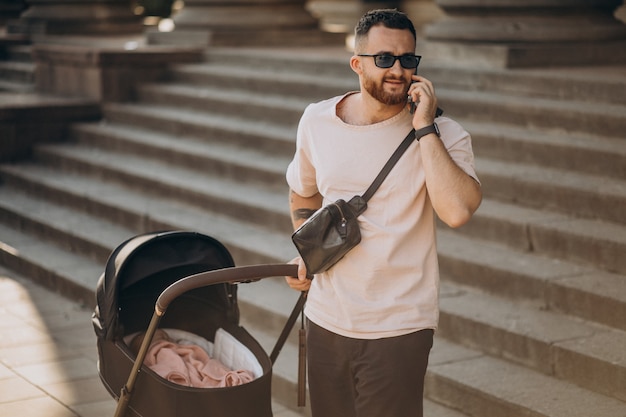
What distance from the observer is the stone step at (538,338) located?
512 centimetres

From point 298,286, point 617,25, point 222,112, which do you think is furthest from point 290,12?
point 298,286

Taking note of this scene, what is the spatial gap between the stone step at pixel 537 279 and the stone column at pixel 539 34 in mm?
2228

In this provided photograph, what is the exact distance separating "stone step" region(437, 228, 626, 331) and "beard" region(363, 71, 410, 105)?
231 cm

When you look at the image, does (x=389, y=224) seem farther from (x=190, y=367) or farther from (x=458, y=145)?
(x=190, y=367)

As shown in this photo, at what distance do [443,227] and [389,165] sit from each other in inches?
131

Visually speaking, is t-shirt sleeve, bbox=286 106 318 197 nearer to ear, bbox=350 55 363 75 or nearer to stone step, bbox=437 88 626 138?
ear, bbox=350 55 363 75

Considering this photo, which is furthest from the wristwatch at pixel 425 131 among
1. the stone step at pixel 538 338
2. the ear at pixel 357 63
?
the stone step at pixel 538 338

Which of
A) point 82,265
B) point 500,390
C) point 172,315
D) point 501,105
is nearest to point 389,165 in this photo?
point 172,315

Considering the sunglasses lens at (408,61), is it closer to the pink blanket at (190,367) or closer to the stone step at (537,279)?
the pink blanket at (190,367)

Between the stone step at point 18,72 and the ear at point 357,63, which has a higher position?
the ear at point 357,63

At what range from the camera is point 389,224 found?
11.9 feet

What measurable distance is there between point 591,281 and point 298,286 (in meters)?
2.28

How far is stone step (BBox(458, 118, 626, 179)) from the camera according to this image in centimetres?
656

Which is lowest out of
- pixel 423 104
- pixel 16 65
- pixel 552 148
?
pixel 16 65
